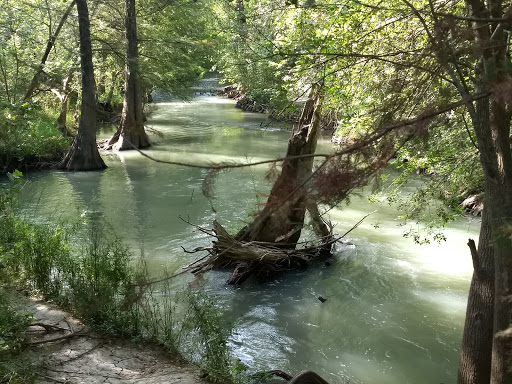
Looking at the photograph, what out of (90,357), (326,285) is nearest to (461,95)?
(90,357)

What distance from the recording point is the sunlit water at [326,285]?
22.5 ft

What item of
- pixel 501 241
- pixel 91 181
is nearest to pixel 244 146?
pixel 91 181

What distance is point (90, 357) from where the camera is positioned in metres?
5.45

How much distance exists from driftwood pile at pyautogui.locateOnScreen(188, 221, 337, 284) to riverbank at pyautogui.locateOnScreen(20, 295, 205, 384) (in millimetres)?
2749

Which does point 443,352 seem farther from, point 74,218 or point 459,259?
point 74,218

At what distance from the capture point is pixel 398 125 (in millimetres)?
2936

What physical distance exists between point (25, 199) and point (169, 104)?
30.8 meters

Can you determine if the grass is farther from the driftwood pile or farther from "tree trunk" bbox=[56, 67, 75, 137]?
the driftwood pile

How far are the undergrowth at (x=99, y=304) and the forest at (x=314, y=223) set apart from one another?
0.03 meters

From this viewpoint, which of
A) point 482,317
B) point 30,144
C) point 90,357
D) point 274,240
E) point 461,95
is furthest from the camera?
point 30,144

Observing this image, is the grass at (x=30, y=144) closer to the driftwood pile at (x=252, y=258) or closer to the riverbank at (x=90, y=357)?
the driftwood pile at (x=252, y=258)

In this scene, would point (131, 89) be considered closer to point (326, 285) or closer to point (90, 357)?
point (326, 285)

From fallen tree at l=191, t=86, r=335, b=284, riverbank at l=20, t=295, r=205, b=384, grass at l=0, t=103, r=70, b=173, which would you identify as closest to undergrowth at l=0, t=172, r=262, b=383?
riverbank at l=20, t=295, r=205, b=384

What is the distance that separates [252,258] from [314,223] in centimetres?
164
